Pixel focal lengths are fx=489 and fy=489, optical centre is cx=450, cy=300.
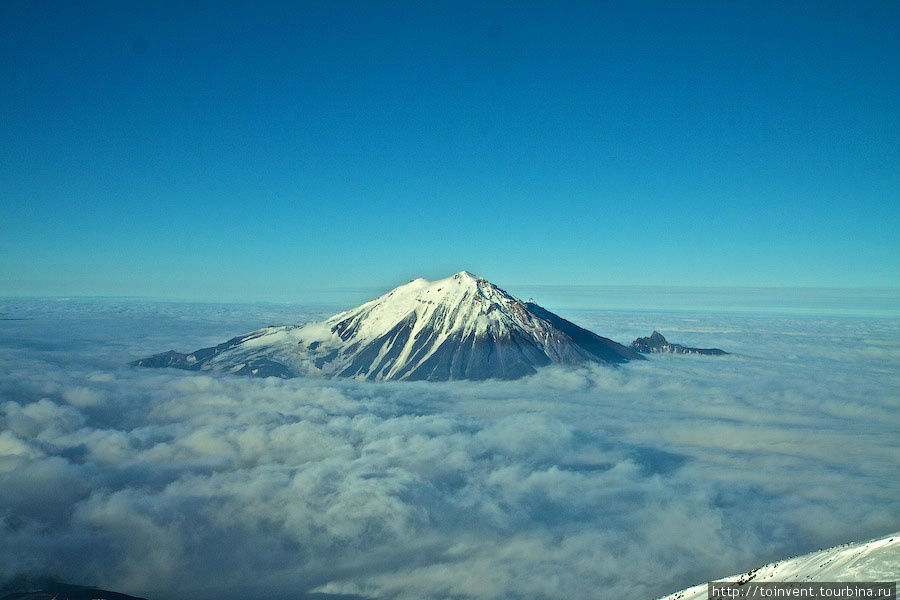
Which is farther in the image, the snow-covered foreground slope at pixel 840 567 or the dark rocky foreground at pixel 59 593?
the dark rocky foreground at pixel 59 593

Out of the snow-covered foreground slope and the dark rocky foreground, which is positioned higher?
the snow-covered foreground slope

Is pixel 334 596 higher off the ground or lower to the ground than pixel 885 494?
lower

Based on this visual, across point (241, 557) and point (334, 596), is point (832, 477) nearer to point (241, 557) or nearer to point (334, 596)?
point (334, 596)

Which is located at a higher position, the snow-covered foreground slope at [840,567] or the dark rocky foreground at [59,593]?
the snow-covered foreground slope at [840,567]

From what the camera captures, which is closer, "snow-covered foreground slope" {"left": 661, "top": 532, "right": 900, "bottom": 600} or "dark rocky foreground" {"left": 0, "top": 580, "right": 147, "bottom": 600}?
"snow-covered foreground slope" {"left": 661, "top": 532, "right": 900, "bottom": 600}

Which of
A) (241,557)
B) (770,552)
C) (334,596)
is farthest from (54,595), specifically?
(770,552)

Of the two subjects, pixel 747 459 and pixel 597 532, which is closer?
pixel 597 532

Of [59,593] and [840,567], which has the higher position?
[840,567]

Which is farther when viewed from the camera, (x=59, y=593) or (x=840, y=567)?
(x=59, y=593)
